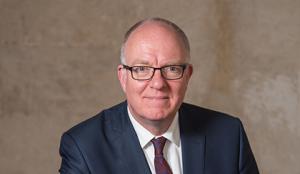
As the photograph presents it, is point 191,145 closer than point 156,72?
No

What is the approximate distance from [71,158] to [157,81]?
0.46 meters

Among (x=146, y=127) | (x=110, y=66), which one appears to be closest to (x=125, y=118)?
(x=146, y=127)

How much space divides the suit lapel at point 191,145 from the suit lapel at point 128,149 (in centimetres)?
17

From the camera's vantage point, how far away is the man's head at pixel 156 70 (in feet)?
6.77

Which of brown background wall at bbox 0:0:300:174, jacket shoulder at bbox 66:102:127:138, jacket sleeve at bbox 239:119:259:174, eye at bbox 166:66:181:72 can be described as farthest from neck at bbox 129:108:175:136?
brown background wall at bbox 0:0:300:174

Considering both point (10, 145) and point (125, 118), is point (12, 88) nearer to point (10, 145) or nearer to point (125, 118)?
point (10, 145)

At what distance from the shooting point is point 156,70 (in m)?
2.06

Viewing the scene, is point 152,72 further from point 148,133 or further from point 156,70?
point 148,133

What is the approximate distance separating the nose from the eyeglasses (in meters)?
0.01

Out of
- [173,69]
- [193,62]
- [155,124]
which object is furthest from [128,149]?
[193,62]

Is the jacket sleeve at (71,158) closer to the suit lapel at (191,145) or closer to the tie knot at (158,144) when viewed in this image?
the tie knot at (158,144)

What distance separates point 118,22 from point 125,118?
6.53 feet

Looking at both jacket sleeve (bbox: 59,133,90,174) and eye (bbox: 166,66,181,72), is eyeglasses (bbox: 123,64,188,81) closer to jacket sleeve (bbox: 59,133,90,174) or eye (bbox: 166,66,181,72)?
eye (bbox: 166,66,181,72)

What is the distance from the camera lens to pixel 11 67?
4.24 m
